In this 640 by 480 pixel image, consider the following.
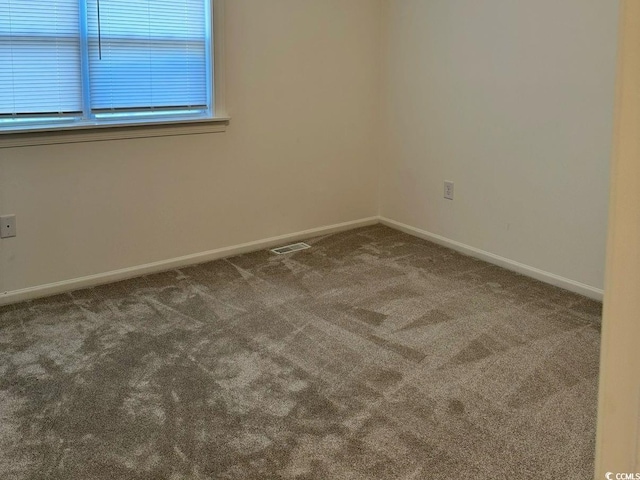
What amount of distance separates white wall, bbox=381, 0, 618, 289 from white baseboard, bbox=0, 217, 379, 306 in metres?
0.57

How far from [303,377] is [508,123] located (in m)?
1.99

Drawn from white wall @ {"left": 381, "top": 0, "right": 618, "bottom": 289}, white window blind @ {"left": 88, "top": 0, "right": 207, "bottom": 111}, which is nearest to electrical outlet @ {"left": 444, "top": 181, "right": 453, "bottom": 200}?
white wall @ {"left": 381, "top": 0, "right": 618, "bottom": 289}

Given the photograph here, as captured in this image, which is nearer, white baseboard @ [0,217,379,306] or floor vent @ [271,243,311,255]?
white baseboard @ [0,217,379,306]

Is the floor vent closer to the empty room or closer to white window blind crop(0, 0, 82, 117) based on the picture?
the empty room

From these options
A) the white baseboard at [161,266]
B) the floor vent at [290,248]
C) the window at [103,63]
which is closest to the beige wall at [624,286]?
the window at [103,63]

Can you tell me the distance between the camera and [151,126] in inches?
140

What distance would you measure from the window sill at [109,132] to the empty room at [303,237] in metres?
0.01

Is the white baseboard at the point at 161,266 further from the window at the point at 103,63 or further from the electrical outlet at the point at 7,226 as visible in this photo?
the window at the point at 103,63

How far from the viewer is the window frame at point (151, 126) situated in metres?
3.18

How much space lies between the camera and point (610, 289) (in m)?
0.52

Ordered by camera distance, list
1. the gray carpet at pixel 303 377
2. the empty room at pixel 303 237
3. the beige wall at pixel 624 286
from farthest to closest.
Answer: the empty room at pixel 303 237
the gray carpet at pixel 303 377
the beige wall at pixel 624 286

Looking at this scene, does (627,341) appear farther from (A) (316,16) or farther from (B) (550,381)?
(A) (316,16)

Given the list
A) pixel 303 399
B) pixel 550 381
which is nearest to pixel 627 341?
pixel 303 399

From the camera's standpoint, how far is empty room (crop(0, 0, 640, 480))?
2.16 metres
